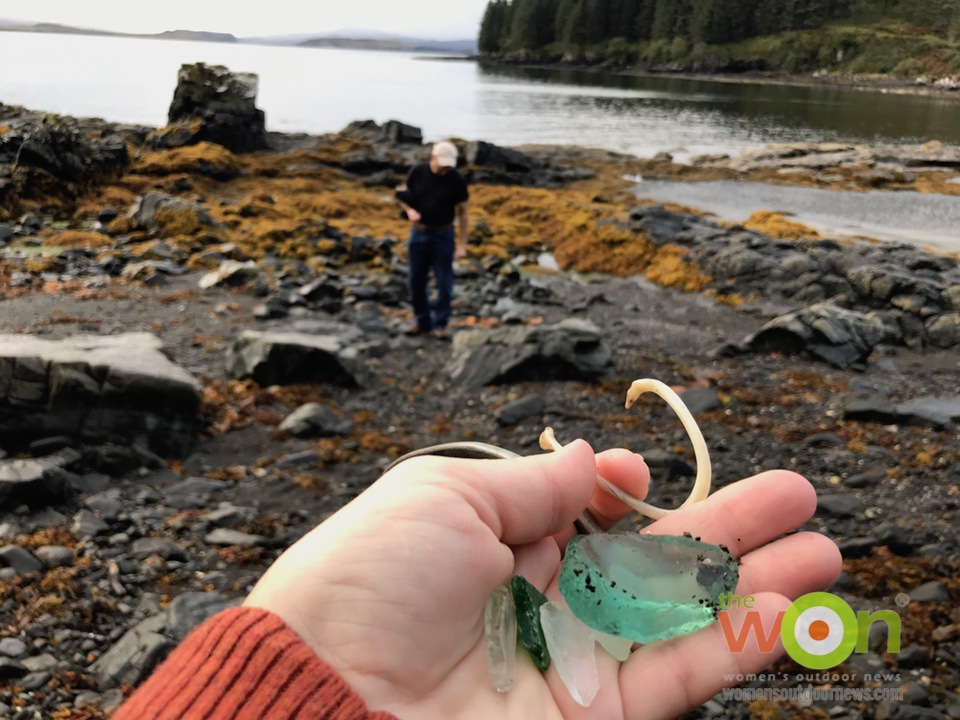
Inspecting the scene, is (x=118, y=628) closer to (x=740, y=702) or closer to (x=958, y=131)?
(x=740, y=702)

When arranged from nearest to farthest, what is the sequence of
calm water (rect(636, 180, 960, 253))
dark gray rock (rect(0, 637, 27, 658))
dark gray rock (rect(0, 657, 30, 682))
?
dark gray rock (rect(0, 657, 30, 682)), dark gray rock (rect(0, 637, 27, 658)), calm water (rect(636, 180, 960, 253))

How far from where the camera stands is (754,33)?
12769 cm

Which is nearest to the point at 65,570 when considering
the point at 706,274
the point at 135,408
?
the point at 135,408

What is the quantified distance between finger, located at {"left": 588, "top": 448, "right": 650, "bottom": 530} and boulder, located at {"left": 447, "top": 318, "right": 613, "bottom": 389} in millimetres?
5656

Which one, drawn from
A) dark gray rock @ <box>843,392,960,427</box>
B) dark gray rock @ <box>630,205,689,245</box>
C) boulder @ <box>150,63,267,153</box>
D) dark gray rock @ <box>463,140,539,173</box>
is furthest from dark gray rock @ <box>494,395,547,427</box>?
boulder @ <box>150,63,267,153</box>

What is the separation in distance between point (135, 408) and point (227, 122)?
26.5 meters

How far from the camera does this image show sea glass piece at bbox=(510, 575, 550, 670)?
8.07ft

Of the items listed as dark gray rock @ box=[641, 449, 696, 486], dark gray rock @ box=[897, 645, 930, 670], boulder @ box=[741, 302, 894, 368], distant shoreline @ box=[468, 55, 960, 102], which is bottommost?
dark gray rock @ box=[897, 645, 930, 670]

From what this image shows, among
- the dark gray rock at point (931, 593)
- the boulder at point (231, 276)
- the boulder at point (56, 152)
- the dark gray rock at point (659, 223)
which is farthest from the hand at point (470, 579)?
the boulder at point (56, 152)

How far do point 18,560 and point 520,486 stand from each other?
3.94 m

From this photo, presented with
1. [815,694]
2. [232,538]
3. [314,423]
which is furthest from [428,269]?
[815,694]

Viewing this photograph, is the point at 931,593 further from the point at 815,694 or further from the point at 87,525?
the point at 87,525

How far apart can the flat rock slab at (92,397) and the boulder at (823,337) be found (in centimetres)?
760

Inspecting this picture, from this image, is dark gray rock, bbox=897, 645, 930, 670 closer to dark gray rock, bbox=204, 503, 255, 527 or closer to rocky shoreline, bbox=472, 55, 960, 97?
dark gray rock, bbox=204, 503, 255, 527
